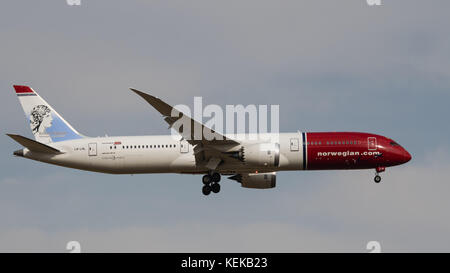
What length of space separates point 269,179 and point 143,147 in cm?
1083

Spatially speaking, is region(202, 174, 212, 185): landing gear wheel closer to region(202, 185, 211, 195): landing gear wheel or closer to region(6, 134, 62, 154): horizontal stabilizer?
region(202, 185, 211, 195): landing gear wheel

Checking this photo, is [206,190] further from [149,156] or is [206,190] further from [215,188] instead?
[149,156]

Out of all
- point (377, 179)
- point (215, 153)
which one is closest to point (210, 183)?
point (215, 153)

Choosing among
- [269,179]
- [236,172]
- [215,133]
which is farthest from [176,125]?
[269,179]

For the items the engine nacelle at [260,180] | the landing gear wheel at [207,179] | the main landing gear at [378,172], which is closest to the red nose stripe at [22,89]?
the landing gear wheel at [207,179]

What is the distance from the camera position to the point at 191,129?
51.3 m

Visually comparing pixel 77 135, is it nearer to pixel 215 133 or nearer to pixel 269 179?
pixel 215 133

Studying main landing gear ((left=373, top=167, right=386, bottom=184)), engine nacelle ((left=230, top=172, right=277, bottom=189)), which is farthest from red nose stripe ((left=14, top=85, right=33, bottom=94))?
main landing gear ((left=373, top=167, right=386, bottom=184))

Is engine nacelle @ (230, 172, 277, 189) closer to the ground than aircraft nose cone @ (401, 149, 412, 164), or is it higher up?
closer to the ground

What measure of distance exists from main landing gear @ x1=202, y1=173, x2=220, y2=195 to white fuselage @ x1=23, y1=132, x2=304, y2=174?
2.05 ft

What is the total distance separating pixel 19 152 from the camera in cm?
5403

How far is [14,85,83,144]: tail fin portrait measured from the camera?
56.4 metres

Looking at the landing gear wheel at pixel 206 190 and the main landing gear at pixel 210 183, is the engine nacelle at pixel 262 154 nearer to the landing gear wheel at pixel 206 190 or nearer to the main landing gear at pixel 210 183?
the main landing gear at pixel 210 183

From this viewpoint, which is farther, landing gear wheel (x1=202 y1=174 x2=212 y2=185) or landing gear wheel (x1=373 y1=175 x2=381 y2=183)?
landing gear wheel (x1=373 y1=175 x2=381 y2=183)
